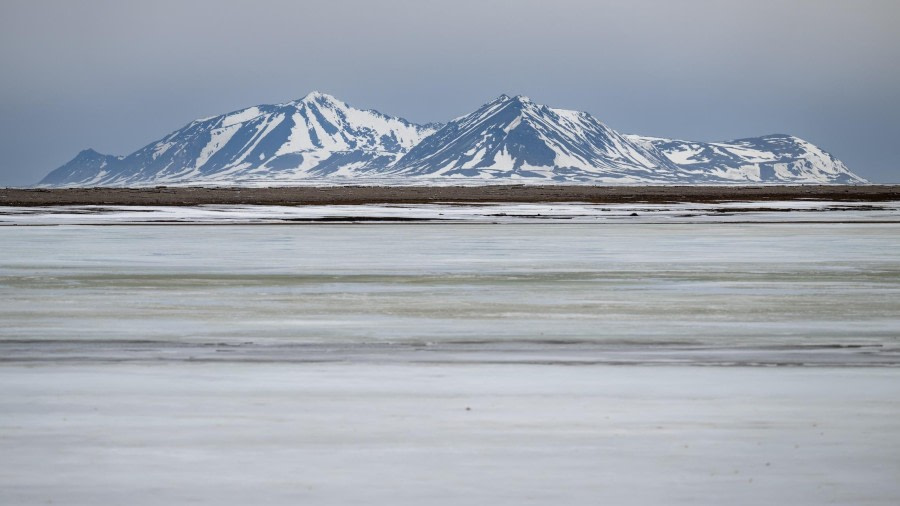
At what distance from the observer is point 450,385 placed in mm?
11242

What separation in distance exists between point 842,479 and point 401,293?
1306 cm

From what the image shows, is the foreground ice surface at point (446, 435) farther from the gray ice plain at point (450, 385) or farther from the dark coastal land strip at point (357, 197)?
the dark coastal land strip at point (357, 197)

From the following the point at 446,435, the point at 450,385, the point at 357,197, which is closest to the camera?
the point at 446,435

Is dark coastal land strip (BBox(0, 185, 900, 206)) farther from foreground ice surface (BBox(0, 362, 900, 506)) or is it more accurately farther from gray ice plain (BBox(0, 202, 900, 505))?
foreground ice surface (BBox(0, 362, 900, 506))

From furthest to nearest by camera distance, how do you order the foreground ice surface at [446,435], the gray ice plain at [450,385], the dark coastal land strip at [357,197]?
the dark coastal land strip at [357,197] → the gray ice plain at [450,385] → the foreground ice surface at [446,435]

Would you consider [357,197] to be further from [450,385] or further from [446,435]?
[446,435]

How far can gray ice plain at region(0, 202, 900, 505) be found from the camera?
25.6 feet

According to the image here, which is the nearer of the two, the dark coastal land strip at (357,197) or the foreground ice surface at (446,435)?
the foreground ice surface at (446,435)

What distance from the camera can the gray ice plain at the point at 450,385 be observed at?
25.6 ft

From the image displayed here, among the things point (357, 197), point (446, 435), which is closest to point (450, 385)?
point (446, 435)

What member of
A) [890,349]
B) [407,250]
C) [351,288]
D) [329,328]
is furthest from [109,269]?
[890,349]

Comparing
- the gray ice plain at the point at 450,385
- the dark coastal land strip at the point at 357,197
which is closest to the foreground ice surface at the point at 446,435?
the gray ice plain at the point at 450,385

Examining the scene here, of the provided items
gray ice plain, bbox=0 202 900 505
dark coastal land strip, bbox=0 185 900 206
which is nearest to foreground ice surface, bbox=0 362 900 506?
gray ice plain, bbox=0 202 900 505

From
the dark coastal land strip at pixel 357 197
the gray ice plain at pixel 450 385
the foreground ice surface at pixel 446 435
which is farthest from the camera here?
the dark coastal land strip at pixel 357 197
